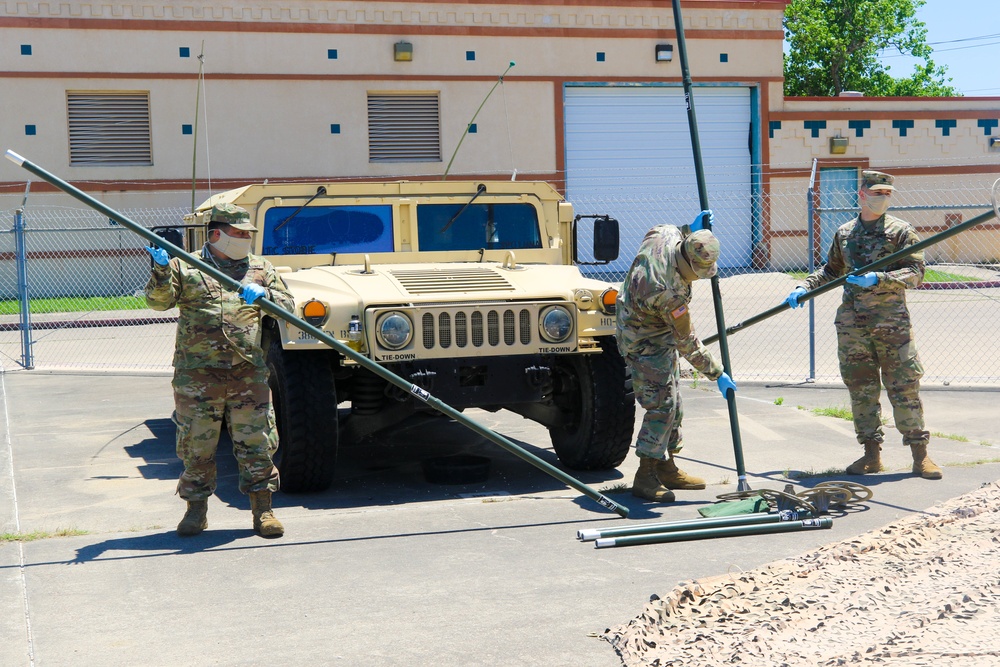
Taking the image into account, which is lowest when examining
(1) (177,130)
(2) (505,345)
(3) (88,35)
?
(2) (505,345)

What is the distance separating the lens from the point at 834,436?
332 inches

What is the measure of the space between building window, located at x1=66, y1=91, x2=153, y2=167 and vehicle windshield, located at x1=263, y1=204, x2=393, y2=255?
1459 cm

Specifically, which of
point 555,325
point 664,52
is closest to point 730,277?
point 664,52

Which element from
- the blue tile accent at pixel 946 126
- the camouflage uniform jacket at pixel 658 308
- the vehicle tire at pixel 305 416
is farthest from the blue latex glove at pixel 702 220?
the blue tile accent at pixel 946 126

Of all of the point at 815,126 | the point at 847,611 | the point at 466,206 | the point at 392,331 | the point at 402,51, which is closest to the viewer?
the point at 847,611

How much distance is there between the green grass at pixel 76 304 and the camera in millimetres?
19219

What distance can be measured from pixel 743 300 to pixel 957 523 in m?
13.5

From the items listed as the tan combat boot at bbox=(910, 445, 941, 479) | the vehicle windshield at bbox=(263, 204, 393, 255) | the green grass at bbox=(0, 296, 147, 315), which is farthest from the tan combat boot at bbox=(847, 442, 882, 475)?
the green grass at bbox=(0, 296, 147, 315)

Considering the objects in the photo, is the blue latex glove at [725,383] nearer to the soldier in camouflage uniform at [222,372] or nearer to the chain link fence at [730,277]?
the soldier in camouflage uniform at [222,372]

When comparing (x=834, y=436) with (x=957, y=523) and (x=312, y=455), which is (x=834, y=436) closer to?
(x=957, y=523)

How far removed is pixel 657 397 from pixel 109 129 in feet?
56.0

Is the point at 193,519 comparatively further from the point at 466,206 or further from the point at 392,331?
the point at 466,206

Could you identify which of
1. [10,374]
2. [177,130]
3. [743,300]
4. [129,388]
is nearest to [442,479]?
[129,388]

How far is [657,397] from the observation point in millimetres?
6320
